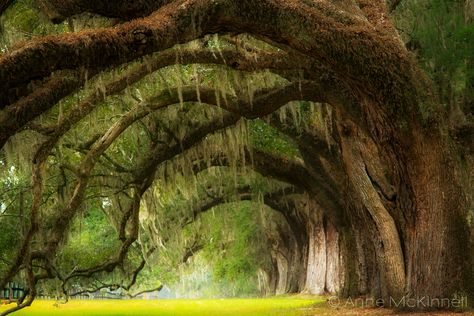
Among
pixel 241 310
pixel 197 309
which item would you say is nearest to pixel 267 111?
pixel 241 310

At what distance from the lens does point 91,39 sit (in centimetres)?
654

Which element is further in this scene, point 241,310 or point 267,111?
point 241,310

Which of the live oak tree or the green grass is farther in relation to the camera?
the green grass

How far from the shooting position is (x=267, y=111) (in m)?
11.9

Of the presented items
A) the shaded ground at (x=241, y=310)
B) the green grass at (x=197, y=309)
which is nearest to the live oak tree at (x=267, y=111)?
the shaded ground at (x=241, y=310)

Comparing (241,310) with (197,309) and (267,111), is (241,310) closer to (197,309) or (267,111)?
(197,309)

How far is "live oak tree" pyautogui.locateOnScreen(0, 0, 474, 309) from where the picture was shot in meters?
7.14

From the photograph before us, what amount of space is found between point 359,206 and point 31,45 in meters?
9.37

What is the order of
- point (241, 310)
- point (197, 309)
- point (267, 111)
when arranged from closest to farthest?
A: point (267, 111) < point (241, 310) < point (197, 309)

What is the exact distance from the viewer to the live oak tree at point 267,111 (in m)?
7.14

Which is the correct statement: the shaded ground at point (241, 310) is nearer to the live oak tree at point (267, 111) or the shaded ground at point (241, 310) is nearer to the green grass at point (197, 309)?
the green grass at point (197, 309)

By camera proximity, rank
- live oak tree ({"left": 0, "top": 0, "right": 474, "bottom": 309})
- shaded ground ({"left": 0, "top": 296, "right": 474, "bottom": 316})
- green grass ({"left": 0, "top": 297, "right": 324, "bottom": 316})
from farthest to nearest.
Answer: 1. green grass ({"left": 0, "top": 297, "right": 324, "bottom": 316})
2. shaded ground ({"left": 0, "top": 296, "right": 474, "bottom": 316})
3. live oak tree ({"left": 0, "top": 0, "right": 474, "bottom": 309})

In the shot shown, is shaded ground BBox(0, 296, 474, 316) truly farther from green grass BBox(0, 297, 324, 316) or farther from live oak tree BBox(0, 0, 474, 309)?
live oak tree BBox(0, 0, 474, 309)

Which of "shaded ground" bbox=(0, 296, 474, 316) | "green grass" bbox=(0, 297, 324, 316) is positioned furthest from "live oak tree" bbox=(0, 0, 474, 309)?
"green grass" bbox=(0, 297, 324, 316)
